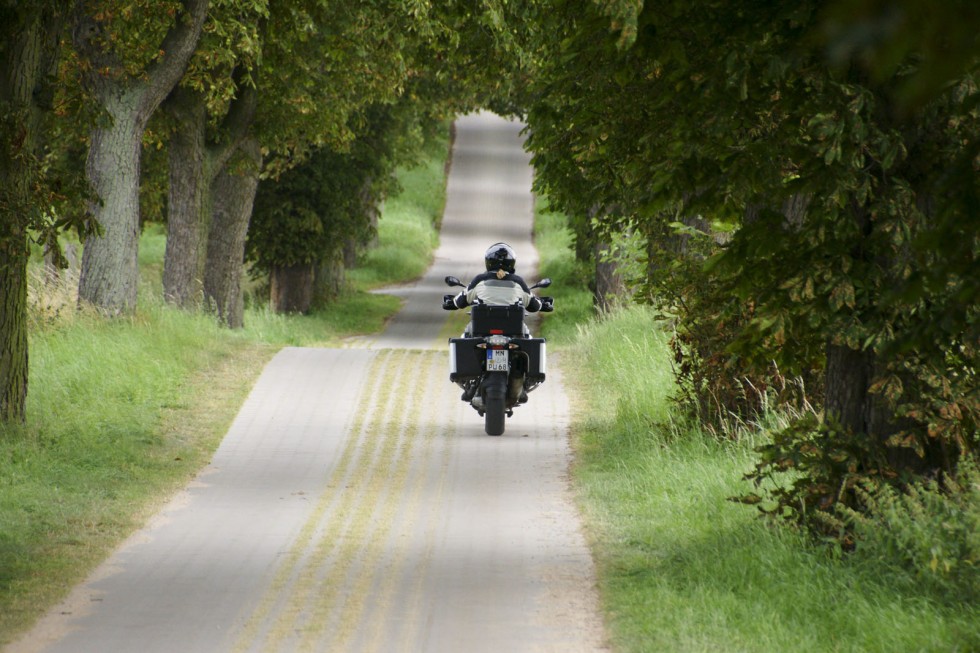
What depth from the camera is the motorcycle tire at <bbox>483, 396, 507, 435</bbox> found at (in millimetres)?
14281

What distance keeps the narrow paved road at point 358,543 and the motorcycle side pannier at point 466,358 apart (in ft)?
2.09

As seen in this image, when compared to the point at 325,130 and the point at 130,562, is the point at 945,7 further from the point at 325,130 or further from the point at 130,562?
the point at 325,130

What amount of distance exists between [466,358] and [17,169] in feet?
16.5

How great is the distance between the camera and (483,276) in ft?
48.9

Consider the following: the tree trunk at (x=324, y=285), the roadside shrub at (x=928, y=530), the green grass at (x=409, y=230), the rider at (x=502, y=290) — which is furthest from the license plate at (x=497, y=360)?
the green grass at (x=409, y=230)

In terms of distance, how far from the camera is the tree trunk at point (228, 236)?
24.9m

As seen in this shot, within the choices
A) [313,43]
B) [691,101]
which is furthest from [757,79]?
[313,43]

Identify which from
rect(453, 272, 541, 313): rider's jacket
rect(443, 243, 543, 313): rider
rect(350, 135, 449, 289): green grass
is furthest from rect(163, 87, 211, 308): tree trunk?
rect(350, 135, 449, 289): green grass

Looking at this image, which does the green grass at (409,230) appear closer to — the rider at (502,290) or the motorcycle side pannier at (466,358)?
the rider at (502,290)

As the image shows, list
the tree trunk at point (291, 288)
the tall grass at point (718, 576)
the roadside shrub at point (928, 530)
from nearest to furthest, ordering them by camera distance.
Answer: the tall grass at point (718, 576) → the roadside shrub at point (928, 530) → the tree trunk at point (291, 288)

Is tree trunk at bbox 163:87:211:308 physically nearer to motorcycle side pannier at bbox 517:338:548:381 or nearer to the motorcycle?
the motorcycle

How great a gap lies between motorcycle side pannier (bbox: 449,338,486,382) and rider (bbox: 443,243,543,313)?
0.54 metres

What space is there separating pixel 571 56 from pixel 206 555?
401 centimetres

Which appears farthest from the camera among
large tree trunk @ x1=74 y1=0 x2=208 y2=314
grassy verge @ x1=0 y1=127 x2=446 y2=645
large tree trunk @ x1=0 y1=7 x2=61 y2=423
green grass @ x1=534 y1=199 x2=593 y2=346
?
green grass @ x1=534 y1=199 x2=593 y2=346
